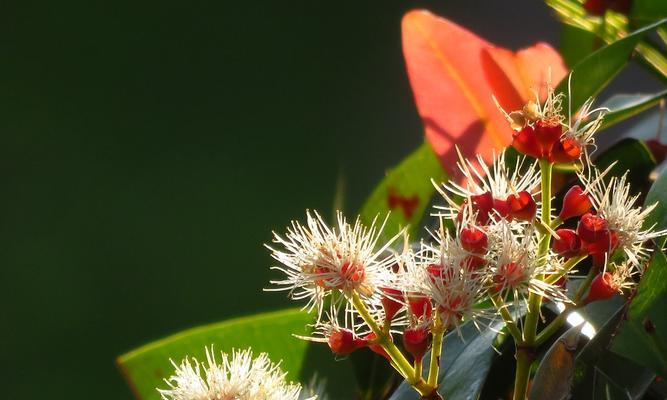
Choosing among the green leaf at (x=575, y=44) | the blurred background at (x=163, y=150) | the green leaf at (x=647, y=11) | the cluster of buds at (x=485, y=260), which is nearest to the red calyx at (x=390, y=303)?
the cluster of buds at (x=485, y=260)

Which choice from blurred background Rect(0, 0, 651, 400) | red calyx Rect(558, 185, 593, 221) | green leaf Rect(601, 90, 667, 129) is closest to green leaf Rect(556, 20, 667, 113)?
green leaf Rect(601, 90, 667, 129)

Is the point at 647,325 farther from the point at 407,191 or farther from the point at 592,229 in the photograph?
the point at 407,191

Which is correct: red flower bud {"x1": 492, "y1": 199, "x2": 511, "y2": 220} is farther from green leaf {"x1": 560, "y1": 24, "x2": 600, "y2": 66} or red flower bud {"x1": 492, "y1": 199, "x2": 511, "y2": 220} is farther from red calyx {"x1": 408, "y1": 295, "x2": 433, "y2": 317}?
green leaf {"x1": 560, "y1": 24, "x2": 600, "y2": 66}

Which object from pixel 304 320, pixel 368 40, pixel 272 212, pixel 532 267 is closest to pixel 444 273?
pixel 532 267

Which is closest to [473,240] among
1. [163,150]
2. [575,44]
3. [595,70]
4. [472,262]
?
[472,262]

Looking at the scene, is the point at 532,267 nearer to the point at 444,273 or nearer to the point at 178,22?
the point at 444,273

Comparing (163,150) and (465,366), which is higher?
(163,150)

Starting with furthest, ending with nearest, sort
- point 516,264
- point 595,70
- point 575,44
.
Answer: point 575,44 < point 595,70 < point 516,264
